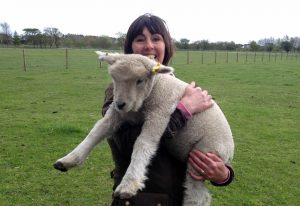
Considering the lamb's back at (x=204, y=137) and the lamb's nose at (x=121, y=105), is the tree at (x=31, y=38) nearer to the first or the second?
the lamb's back at (x=204, y=137)

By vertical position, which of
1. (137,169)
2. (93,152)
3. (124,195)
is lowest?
(93,152)

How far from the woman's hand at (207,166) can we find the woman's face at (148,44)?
0.78 metres

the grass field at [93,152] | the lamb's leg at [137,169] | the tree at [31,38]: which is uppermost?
the tree at [31,38]

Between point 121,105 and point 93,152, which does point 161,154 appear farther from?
point 93,152

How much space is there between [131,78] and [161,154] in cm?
52

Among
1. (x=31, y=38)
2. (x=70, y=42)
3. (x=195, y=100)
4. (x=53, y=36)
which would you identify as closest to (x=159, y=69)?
(x=195, y=100)

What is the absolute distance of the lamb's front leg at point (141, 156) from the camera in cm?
225

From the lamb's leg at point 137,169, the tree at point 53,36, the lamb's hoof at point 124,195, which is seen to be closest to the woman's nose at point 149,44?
the lamb's leg at point 137,169

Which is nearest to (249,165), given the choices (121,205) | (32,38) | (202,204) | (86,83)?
(202,204)

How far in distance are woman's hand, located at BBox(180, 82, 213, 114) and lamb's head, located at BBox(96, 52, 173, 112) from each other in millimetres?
218

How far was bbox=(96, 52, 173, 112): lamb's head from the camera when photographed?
236 centimetres

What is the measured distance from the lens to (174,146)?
2539 mm

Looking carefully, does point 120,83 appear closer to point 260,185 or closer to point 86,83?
point 260,185

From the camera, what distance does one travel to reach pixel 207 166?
2514 mm
